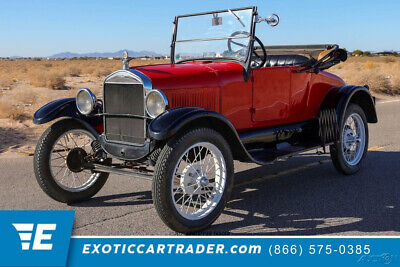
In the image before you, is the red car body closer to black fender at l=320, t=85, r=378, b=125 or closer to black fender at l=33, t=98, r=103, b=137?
black fender at l=320, t=85, r=378, b=125

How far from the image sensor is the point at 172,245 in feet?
13.7

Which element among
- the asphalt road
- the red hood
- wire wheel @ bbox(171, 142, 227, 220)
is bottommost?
the asphalt road

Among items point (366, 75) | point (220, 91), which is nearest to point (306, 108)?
point (220, 91)

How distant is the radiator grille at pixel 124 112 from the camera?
495 cm

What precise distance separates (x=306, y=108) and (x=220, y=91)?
1.71 metres

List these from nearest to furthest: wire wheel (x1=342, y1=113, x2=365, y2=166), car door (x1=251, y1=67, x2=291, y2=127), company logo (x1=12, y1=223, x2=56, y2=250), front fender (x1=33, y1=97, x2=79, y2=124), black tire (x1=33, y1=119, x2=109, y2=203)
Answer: company logo (x1=12, y1=223, x2=56, y2=250) < black tire (x1=33, y1=119, x2=109, y2=203) < front fender (x1=33, y1=97, x2=79, y2=124) < car door (x1=251, y1=67, x2=291, y2=127) < wire wheel (x1=342, y1=113, x2=365, y2=166)

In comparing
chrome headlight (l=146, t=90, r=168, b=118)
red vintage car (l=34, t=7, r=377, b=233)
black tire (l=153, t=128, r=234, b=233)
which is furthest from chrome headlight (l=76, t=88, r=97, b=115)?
black tire (l=153, t=128, r=234, b=233)

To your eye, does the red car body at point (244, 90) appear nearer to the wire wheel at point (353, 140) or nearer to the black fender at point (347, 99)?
the black fender at point (347, 99)

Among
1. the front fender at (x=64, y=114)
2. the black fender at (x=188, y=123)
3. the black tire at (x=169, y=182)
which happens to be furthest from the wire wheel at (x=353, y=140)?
the front fender at (x=64, y=114)

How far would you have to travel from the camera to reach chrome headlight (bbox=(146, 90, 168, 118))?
15.4 ft

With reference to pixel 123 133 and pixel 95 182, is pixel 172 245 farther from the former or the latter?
pixel 95 182

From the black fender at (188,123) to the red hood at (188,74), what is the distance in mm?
467

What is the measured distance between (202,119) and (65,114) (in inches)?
66.7

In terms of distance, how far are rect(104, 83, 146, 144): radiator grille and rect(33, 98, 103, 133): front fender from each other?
37 cm
